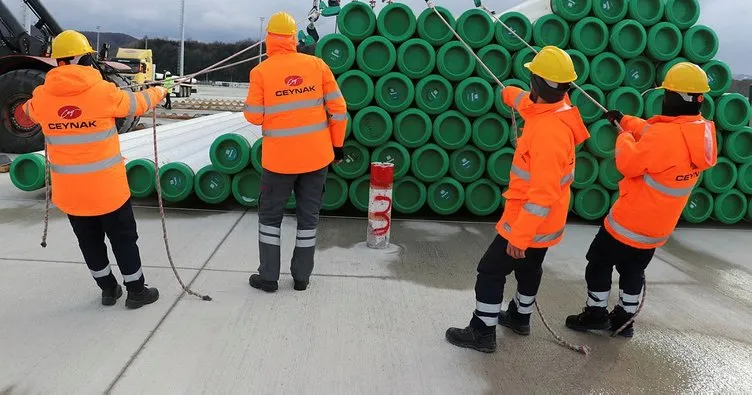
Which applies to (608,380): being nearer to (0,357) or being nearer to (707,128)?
(707,128)

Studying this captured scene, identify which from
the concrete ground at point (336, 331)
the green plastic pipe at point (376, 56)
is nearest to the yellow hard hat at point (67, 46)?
the concrete ground at point (336, 331)

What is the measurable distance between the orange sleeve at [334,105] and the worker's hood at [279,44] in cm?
24

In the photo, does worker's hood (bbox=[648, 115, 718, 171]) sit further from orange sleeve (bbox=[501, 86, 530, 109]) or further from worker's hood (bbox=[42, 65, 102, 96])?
worker's hood (bbox=[42, 65, 102, 96])

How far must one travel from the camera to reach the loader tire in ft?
30.1

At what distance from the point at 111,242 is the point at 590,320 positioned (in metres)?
3.21

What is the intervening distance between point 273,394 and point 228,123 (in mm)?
9017

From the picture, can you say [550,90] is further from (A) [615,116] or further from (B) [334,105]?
(B) [334,105]

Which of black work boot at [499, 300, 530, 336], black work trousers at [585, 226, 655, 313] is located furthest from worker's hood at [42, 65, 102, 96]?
black work trousers at [585, 226, 655, 313]

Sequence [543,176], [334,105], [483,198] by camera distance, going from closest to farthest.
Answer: [543,176] < [334,105] < [483,198]

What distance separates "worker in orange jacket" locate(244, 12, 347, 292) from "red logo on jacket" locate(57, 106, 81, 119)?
42.5 inches

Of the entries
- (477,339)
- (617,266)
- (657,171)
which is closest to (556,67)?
(657,171)

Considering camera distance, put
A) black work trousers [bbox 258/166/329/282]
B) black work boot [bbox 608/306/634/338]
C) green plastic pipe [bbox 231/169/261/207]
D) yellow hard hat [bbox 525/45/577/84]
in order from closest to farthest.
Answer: yellow hard hat [bbox 525/45/577/84]
black work boot [bbox 608/306/634/338]
black work trousers [bbox 258/166/329/282]
green plastic pipe [bbox 231/169/261/207]

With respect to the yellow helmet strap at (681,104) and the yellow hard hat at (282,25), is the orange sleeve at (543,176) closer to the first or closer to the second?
the yellow helmet strap at (681,104)

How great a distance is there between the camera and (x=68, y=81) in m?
3.34
